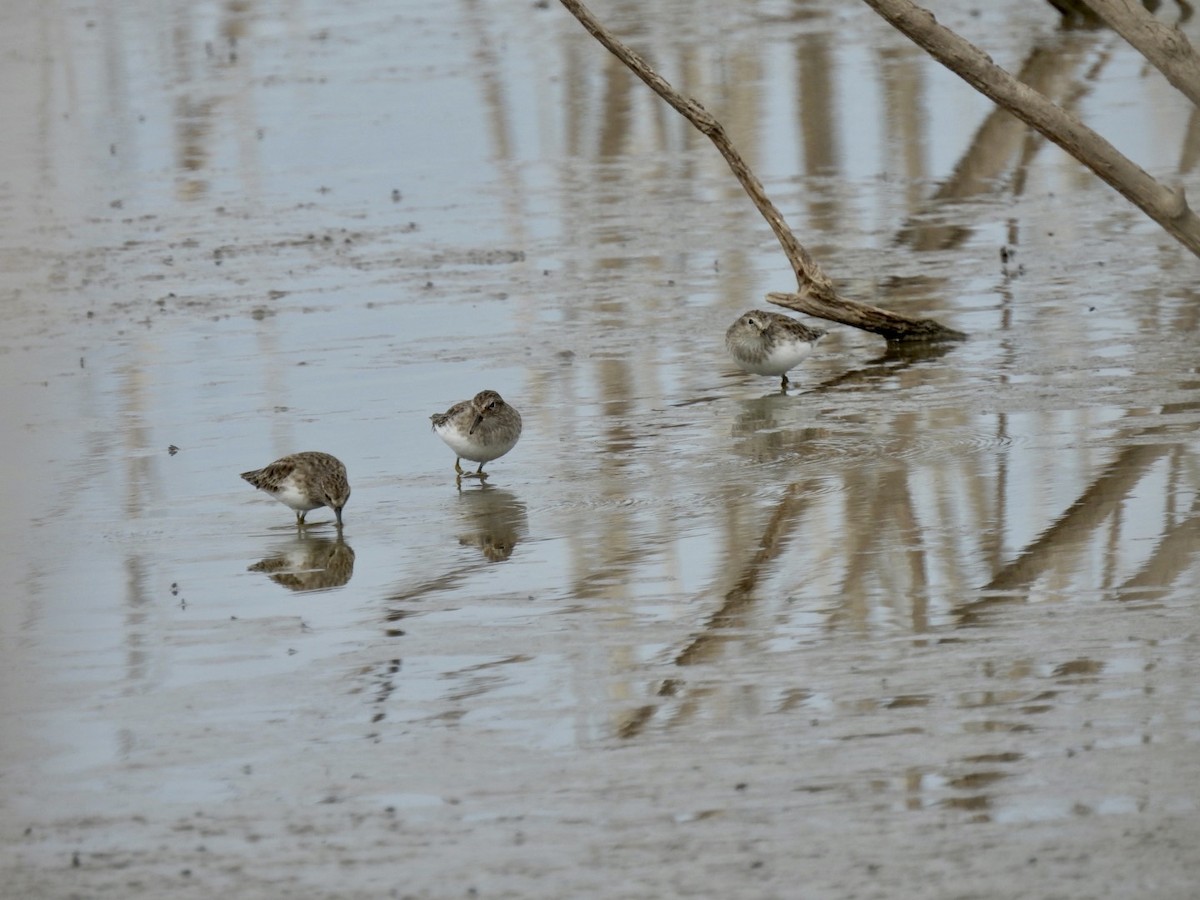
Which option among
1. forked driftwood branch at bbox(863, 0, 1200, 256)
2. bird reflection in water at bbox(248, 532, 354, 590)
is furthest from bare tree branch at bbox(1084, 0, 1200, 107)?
bird reflection in water at bbox(248, 532, 354, 590)

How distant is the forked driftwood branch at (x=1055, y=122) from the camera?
Result: 10.9m

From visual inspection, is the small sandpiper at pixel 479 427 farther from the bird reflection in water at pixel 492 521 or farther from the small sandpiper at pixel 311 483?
the small sandpiper at pixel 311 483

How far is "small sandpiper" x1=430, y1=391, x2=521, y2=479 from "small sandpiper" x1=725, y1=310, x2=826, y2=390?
6.78 feet

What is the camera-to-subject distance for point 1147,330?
13.1 meters

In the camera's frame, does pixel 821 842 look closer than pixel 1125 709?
Yes

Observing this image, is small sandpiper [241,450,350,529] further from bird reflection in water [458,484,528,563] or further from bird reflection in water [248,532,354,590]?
bird reflection in water [458,484,528,563]

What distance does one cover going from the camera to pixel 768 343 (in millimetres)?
12320

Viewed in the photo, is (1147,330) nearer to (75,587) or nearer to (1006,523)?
(1006,523)

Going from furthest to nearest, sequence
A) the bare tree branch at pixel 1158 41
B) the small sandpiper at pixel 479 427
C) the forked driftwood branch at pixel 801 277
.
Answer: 1. the forked driftwood branch at pixel 801 277
2. the small sandpiper at pixel 479 427
3. the bare tree branch at pixel 1158 41

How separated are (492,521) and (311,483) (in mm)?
866

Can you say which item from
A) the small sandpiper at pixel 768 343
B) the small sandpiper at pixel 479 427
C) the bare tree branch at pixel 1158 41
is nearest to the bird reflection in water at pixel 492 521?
the small sandpiper at pixel 479 427

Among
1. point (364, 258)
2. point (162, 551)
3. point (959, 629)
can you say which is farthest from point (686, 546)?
point (364, 258)

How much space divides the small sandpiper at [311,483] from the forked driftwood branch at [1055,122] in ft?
11.9

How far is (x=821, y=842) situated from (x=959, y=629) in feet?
6.29
